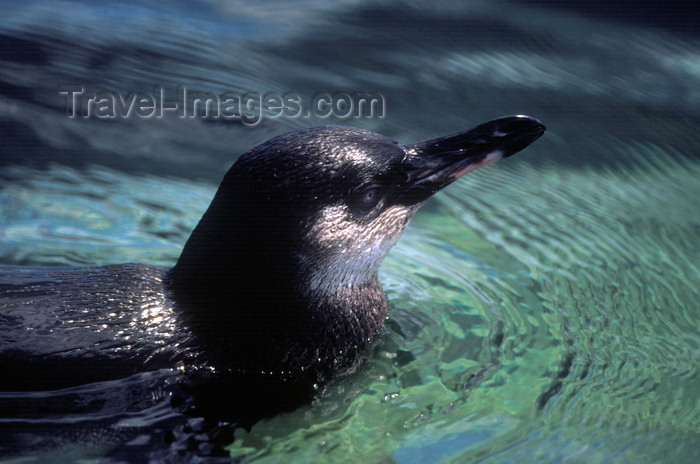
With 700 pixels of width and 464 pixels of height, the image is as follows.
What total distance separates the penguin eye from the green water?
0.58 m

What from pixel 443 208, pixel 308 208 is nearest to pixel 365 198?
pixel 308 208

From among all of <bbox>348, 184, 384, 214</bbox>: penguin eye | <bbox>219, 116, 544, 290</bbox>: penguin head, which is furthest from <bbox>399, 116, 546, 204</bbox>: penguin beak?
<bbox>348, 184, 384, 214</bbox>: penguin eye

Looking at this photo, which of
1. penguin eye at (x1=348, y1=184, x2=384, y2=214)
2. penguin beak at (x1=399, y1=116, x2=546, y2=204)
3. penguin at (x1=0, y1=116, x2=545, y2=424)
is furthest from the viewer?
penguin beak at (x1=399, y1=116, x2=546, y2=204)

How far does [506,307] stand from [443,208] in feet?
3.82

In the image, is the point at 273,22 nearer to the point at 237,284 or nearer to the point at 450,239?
the point at 450,239

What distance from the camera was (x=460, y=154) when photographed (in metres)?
3.42

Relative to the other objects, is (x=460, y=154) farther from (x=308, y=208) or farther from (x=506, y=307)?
(x=506, y=307)

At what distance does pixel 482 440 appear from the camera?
2.94 metres

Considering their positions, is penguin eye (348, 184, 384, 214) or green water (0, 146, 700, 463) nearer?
green water (0, 146, 700, 463)

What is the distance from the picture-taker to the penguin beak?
133 inches

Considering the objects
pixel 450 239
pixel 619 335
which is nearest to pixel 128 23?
pixel 450 239

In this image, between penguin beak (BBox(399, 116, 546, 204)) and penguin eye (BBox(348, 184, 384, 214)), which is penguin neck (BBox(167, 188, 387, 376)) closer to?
penguin eye (BBox(348, 184, 384, 214))

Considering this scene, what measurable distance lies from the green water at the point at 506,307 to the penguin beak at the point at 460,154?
633 millimetres

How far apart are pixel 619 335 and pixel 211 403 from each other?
5.48ft
